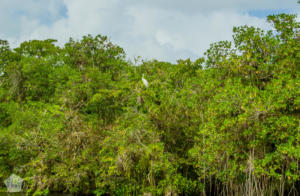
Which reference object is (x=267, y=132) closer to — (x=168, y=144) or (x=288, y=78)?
(x=288, y=78)

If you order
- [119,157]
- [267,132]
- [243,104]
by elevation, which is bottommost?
[119,157]

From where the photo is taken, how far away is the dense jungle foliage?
990 cm

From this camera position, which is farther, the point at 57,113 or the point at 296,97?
the point at 57,113

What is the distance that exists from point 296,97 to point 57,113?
9.77 m

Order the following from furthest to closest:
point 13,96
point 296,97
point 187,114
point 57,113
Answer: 1. point 13,96
2. point 57,113
3. point 187,114
4. point 296,97

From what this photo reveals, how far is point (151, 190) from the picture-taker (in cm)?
1186

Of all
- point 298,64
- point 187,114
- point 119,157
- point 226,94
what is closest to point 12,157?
point 119,157

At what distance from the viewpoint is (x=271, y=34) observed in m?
11.7

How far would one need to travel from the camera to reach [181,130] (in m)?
13.4

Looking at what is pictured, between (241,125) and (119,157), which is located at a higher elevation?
(241,125)

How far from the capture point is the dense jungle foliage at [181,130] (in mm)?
9898

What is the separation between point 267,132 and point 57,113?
9.06 meters

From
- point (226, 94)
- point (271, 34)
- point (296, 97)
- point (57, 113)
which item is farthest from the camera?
point (57, 113)

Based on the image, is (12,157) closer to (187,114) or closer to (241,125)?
(187,114)
